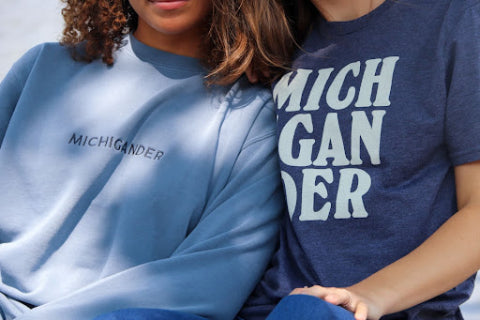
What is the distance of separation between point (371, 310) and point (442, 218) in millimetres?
262

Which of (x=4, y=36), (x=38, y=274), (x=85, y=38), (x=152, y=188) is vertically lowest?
(x=4, y=36)

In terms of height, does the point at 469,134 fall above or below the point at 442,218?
above

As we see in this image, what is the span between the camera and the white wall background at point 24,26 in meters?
3.59

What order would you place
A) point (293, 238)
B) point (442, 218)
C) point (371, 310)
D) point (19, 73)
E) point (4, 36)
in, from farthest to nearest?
point (4, 36) < point (19, 73) < point (293, 238) < point (442, 218) < point (371, 310)

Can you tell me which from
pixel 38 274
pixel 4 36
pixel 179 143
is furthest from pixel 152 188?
pixel 4 36

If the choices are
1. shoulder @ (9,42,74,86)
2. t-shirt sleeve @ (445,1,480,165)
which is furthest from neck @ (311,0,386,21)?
shoulder @ (9,42,74,86)

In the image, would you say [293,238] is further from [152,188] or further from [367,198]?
[152,188]

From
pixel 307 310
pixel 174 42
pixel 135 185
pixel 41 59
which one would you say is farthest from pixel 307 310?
pixel 41 59

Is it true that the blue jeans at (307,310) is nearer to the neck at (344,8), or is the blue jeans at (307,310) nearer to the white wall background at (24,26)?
the neck at (344,8)

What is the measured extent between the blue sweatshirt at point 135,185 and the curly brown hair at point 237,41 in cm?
3

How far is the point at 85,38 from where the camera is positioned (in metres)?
1.73

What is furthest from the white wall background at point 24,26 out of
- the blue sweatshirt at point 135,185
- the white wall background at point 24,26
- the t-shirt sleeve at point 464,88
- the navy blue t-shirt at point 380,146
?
the t-shirt sleeve at point 464,88

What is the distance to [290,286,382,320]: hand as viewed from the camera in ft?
3.85

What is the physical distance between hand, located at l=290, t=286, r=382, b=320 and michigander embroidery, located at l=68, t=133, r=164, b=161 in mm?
492
